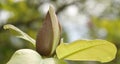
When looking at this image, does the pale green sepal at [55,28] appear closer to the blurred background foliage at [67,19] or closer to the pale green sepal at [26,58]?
the pale green sepal at [26,58]

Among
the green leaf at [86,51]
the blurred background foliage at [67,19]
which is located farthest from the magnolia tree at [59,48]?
the blurred background foliage at [67,19]

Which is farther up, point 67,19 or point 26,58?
point 26,58

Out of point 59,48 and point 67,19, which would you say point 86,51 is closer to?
point 59,48

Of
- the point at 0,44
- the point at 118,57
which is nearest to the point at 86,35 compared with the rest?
the point at 118,57

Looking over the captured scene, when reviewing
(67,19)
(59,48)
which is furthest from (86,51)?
(67,19)

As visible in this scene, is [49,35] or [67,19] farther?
[67,19]

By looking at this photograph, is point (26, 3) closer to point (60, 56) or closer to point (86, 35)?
point (86, 35)

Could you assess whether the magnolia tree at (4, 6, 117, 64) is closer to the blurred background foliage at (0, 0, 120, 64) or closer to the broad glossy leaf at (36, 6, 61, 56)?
the broad glossy leaf at (36, 6, 61, 56)

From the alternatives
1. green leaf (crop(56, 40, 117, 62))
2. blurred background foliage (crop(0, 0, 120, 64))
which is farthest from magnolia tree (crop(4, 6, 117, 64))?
blurred background foliage (crop(0, 0, 120, 64))
